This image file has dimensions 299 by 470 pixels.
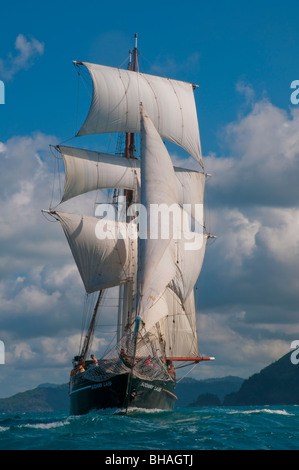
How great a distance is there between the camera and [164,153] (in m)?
43.3

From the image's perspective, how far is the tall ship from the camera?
39656 mm

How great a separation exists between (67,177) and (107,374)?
21086mm

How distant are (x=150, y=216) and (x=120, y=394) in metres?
11.2

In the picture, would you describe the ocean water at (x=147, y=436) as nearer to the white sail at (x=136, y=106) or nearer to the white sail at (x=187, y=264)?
the white sail at (x=187, y=264)

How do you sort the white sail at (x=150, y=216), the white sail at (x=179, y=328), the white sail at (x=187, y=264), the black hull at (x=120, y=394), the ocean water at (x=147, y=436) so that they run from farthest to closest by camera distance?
the white sail at (x=179, y=328), the white sail at (x=187, y=264), the black hull at (x=120, y=394), the white sail at (x=150, y=216), the ocean water at (x=147, y=436)

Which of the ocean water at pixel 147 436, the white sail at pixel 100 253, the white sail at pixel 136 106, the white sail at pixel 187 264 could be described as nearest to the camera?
the ocean water at pixel 147 436

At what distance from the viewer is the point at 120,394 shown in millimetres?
39812

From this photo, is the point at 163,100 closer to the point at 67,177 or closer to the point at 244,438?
the point at 67,177

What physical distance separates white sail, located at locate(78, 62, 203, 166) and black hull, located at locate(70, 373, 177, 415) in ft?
78.4

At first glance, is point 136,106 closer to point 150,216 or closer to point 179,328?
point 179,328

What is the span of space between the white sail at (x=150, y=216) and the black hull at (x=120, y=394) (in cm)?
490

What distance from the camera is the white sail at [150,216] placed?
1496 inches

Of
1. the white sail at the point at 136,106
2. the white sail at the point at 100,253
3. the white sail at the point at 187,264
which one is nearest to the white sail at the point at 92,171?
the white sail at the point at 136,106
